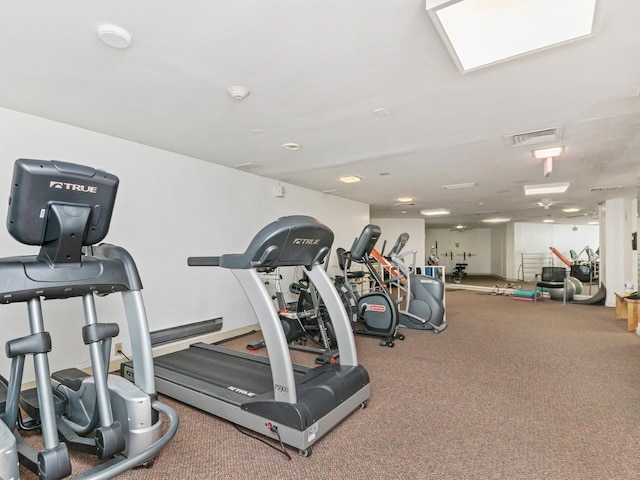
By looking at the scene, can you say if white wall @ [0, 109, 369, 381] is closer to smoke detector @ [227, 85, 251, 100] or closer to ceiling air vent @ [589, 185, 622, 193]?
smoke detector @ [227, 85, 251, 100]

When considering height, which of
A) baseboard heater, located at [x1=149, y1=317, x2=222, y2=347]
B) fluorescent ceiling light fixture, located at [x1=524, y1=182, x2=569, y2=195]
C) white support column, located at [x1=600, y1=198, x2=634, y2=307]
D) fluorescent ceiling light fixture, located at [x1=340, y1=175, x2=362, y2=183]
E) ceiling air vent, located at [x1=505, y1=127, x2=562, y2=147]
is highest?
ceiling air vent, located at [x1=505, y1=127, x2=562, y2=147]

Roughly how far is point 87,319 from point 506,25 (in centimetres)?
262

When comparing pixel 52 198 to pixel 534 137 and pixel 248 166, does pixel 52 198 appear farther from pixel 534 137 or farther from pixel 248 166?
pixel 534 137

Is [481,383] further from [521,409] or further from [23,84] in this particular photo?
[23,84]

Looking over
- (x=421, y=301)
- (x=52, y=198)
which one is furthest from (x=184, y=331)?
(x=421, y=301)

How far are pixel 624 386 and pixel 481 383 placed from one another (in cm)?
119

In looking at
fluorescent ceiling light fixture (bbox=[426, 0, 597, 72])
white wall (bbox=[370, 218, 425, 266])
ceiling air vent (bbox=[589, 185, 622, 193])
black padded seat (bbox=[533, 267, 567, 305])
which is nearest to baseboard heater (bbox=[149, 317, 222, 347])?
fluorescent ceiling light fixture (bbox=[426, 0, 597, 72])

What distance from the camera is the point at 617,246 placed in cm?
681

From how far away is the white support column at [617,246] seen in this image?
6.75 m

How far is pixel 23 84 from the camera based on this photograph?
7.66 ft

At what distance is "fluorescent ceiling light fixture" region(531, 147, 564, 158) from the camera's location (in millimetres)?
3752

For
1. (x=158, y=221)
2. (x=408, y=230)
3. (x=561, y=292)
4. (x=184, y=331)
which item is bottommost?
(x=184, y=331)

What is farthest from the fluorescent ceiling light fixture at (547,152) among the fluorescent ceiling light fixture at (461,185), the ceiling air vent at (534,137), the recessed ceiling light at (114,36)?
the recessed ceiling light at (114,36)

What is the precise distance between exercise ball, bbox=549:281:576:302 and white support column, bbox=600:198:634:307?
634mm
